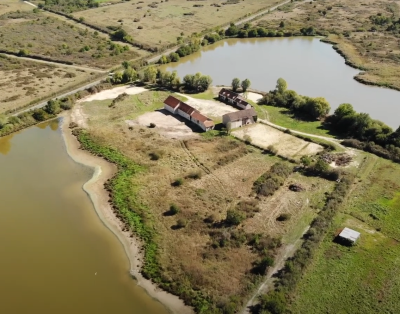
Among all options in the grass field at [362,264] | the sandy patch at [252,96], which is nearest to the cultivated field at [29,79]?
the sandy patch at [252,96]

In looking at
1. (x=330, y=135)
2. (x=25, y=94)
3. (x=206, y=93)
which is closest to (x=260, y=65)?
(x=206, y=93)

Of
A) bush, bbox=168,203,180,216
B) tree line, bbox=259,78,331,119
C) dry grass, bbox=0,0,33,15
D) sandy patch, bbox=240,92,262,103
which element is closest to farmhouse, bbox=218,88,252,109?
sandy patch, bbox=240,92,262,103

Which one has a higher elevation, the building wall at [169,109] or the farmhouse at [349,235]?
the building wall at [169,109]

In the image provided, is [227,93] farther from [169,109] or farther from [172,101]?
[169,109]

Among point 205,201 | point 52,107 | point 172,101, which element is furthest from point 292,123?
point 52,107

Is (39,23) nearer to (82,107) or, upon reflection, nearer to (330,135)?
(82,107)

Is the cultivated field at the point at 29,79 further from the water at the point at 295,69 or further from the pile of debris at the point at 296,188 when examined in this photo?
the pile of debris at the point at 296,188

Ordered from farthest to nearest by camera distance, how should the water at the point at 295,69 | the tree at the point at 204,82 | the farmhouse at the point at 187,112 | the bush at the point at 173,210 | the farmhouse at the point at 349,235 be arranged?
the tree at the point at 204,82, the water at the point at 295,69, the farmhouse at the point at 187,112, the bush at the point at 173,210, the farmhouse at the point at 349,235

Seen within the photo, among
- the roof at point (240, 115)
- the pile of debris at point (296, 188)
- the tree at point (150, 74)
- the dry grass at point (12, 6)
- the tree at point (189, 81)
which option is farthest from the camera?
the dry grass at point (12, 6)
